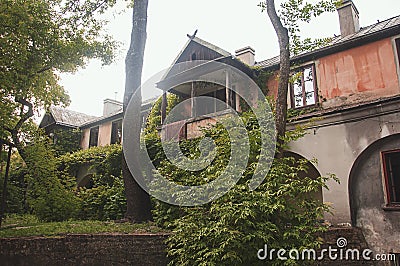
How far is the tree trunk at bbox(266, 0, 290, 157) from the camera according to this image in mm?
8094

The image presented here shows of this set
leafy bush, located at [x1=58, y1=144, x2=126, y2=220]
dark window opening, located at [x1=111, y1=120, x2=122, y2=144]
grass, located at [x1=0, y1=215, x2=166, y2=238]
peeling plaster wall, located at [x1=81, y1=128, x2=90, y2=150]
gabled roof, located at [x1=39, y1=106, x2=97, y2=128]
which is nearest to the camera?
grass, located at [x1=0, y1=215, x2=166, y2=238]

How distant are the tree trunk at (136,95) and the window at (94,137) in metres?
12.5

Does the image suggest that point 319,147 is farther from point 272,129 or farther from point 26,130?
point 26,130

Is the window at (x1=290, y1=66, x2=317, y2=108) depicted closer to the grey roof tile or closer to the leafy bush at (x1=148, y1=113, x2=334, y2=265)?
the leafy bush at (x1=148, y1=113, x2=334, y2=265)

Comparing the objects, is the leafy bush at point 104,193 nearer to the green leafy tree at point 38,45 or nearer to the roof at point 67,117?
the green leafy tree at point 38,45

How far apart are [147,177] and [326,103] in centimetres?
666

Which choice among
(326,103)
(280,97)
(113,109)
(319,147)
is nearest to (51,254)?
(280,97)

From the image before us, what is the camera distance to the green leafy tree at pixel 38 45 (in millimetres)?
9289

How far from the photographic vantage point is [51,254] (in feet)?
20.7

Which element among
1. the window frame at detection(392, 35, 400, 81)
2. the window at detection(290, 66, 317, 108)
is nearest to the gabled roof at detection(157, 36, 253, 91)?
the window at detection(290, 66, 317, 108)

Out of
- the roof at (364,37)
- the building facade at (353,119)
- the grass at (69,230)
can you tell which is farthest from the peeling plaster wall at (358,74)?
the grass at (69,230)

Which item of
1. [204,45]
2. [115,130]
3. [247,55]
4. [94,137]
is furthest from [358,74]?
[94,137]

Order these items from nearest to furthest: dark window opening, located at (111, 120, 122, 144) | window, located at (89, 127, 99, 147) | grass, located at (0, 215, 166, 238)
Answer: grass, located at (0, 215, 166, 238), dark window opening, located at (111, 120, 122, 144), window, located at (89, 127, 99, 147)

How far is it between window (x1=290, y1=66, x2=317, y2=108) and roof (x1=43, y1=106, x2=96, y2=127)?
16.4 m
